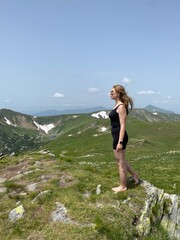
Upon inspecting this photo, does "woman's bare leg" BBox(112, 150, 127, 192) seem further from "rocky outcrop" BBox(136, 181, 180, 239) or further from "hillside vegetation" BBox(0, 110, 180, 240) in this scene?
"rocky outcrop" BBox(136, 181, 180, 239)

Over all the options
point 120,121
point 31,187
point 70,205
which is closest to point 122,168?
point 120,121

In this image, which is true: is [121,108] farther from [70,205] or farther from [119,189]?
[70,205]

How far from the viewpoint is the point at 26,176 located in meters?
19.4

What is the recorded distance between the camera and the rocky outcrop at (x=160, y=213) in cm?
1362

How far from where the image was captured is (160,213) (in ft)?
49.5

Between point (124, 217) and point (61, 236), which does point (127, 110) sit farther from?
point (61, 236)

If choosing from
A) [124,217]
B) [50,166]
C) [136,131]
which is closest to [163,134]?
[136,131]

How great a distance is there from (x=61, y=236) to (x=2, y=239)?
2.39 m

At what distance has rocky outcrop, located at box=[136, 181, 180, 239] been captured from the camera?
1362cm

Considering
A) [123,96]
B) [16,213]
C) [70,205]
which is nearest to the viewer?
[16,213]

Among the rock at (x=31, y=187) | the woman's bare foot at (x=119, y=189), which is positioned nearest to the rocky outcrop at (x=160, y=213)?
the woman's bare foot at (x=119, y=189)

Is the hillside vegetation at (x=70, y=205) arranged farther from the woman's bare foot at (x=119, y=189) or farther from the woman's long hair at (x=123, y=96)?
the woman's long hair at (x=123, y=96)

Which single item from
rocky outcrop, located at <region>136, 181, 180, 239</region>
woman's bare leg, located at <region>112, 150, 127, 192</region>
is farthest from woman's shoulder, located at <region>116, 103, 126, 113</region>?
rocky outcrop, located at <region>136, 181, 180, 239</region>

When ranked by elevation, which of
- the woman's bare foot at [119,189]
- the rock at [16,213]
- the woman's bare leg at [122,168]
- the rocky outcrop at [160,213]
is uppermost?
the woman's bare leg at [122,168]
